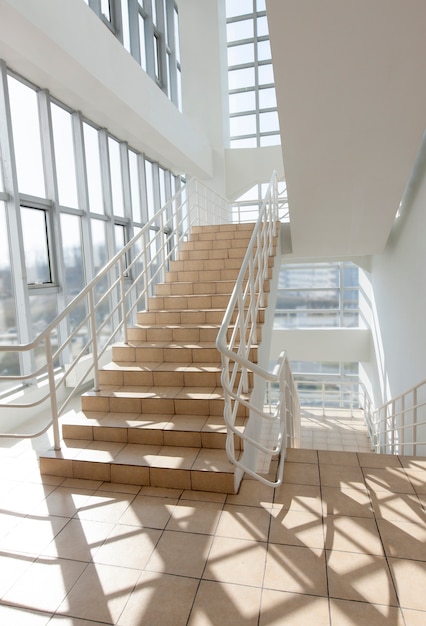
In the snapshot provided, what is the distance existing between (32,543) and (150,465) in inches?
31.1

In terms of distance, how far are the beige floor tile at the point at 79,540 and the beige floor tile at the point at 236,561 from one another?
61 cm

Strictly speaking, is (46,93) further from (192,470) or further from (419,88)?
(192,470)

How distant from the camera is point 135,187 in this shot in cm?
791

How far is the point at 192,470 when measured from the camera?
264cm

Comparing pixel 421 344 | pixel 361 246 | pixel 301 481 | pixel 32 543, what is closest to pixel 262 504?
pixel 301 481

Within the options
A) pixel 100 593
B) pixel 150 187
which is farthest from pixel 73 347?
pixel 100 593

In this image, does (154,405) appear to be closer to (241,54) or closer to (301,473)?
(301,473)

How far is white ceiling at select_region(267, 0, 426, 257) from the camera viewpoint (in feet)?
8.52

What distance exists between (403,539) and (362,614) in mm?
568

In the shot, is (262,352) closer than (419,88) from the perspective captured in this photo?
No

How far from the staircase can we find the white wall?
7.39 ft

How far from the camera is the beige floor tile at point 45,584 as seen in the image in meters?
1.82

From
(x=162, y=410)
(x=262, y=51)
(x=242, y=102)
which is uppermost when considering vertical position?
(x=262, y=51)

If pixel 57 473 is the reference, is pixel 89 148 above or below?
above
